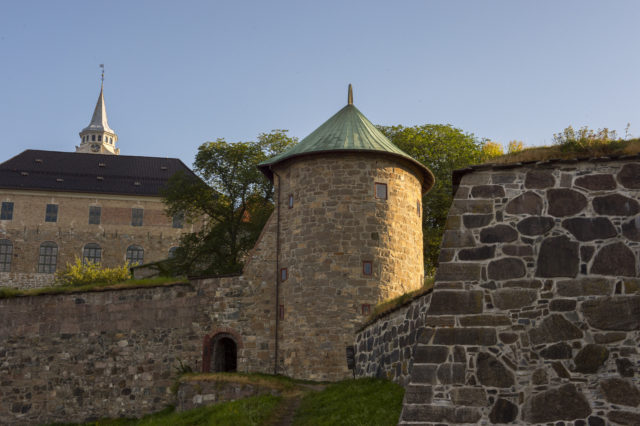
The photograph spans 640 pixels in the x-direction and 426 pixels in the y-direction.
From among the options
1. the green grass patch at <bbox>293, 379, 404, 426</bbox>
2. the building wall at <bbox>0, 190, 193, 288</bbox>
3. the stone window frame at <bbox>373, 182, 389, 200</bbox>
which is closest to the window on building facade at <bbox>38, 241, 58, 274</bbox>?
the building wall at <bbox>0, 190, 193, 288</bbox>

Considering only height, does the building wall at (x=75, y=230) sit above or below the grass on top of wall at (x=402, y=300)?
above

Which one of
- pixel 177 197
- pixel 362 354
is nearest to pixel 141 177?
pixel 177 197

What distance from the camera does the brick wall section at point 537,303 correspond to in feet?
33.2

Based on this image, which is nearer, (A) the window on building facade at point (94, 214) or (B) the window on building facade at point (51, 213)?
(B) the window on building facade at point (51, 213)

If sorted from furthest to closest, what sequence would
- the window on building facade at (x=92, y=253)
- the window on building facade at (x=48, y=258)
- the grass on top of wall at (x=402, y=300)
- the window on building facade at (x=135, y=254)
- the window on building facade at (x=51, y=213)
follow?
the window on building facade at (x=135, y=254), the window on building facade at (x=51, y=213), the window on building facade at (x=92, y=253), the window on building facade at (x=48, y=258), the grass on top of wall at (x=402, y=300)

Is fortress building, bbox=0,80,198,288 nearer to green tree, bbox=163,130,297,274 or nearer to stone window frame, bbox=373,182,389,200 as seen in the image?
green tree, bbox=163,130,297,274

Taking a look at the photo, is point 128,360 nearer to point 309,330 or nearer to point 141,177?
point 309,330

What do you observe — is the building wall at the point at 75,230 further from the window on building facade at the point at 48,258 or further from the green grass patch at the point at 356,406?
the green grass patch at the point at 356,406

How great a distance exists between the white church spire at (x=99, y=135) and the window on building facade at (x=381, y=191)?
→ 79.5 m

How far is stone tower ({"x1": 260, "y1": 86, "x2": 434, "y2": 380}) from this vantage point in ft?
77.6

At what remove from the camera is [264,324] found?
25266 mm

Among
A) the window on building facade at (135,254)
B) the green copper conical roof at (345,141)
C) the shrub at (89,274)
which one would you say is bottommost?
the shrub at (89,274)

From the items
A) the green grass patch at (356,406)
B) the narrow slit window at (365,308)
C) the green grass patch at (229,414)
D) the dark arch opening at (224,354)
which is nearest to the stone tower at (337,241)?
the narrow slit window at (365,308)

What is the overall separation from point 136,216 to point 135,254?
3.31 meters
